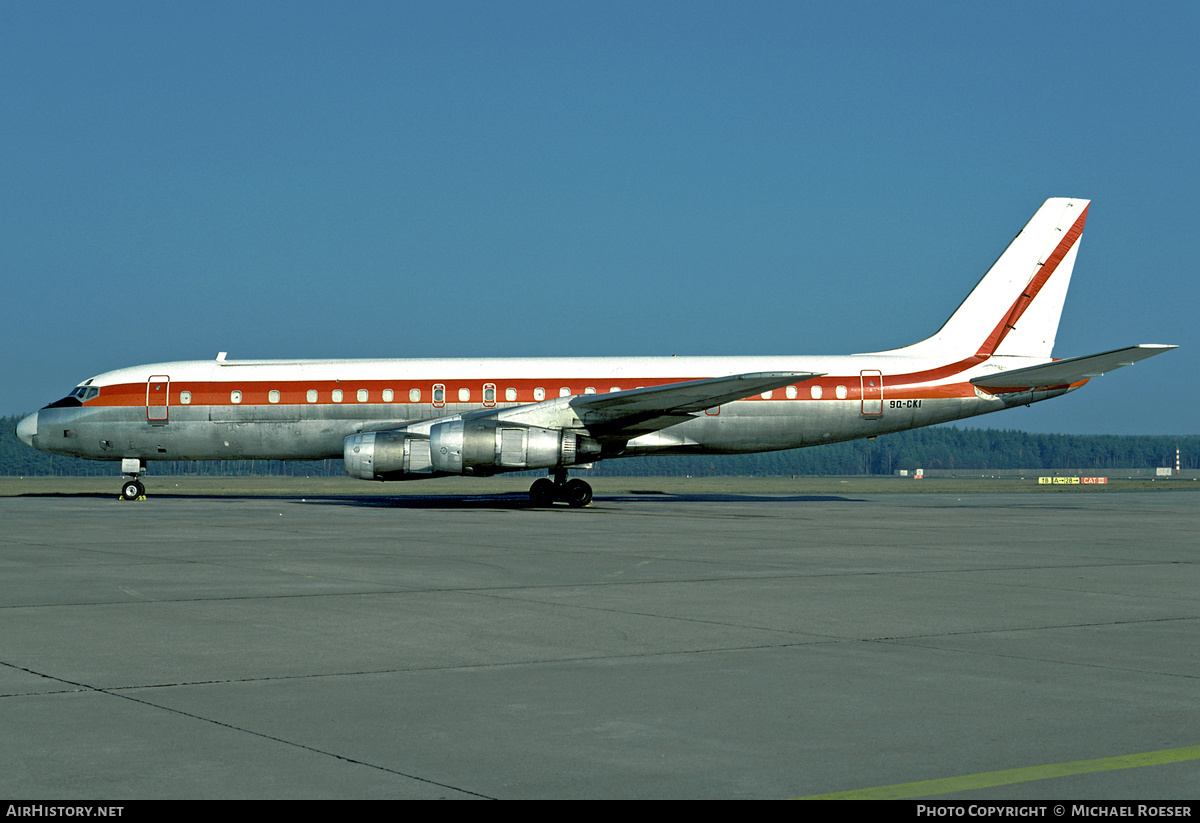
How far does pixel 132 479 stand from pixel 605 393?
14.7m

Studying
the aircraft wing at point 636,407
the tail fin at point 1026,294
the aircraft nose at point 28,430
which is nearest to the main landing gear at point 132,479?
the aircraft nose at point 28,430

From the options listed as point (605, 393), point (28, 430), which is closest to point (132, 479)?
point (28, 430)

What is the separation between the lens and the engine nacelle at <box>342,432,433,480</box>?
91.4ft

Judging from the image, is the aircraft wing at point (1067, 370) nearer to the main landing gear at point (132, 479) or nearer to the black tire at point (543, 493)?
the black tire at point (543, 493)

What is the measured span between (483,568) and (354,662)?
615cm

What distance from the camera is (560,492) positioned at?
29.9m

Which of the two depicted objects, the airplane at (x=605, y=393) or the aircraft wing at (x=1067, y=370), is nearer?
the aircraft wing at (x=1067, y=370)

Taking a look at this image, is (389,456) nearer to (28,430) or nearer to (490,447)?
(490,447)

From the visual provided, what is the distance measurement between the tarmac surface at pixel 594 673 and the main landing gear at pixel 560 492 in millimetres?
13471

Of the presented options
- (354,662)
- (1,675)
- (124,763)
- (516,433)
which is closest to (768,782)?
(124,763)

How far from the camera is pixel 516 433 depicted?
91.0ft

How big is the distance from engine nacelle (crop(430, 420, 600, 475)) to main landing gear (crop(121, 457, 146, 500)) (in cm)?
1059

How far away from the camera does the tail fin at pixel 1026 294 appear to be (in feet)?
105

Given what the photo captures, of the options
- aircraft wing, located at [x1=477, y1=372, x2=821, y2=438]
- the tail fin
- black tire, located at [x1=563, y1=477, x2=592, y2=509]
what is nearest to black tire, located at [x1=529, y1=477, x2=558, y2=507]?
black tire, located at [x1=563, y1=477, x2=592, y2=509]
